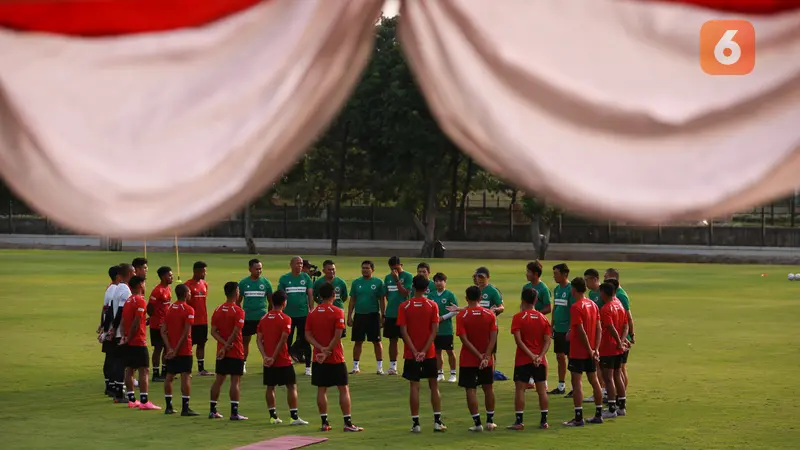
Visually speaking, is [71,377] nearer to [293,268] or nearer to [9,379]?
[9,379]

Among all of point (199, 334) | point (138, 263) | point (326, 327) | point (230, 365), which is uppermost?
point (138, 263)

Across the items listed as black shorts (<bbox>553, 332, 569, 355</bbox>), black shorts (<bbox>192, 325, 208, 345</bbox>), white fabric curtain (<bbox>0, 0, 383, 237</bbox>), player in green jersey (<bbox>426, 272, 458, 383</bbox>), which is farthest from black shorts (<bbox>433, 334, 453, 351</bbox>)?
white fabric curtain (<bbox>0, 0, 383, 237</bbox>)

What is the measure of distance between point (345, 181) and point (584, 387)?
53.7 m

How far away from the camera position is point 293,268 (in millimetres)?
17609

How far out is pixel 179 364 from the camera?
577 inches

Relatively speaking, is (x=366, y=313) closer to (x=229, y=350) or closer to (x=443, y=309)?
(x=443, y=309)

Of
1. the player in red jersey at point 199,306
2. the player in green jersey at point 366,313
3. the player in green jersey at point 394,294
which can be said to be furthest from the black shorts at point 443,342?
the player in red jersey at point 199,306

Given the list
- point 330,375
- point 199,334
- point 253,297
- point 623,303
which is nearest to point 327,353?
point 330,375

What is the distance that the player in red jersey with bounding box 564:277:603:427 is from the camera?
13.7 metres

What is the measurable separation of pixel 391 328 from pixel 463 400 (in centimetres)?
291

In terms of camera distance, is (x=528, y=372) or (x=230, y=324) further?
(x=230, y=324)

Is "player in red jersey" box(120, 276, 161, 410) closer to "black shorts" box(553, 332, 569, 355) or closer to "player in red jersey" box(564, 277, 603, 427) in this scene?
"player in red jersey" box(564, 277, 603, 427)

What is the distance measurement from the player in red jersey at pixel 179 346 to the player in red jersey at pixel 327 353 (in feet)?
6.77

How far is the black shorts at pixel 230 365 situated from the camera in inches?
557
